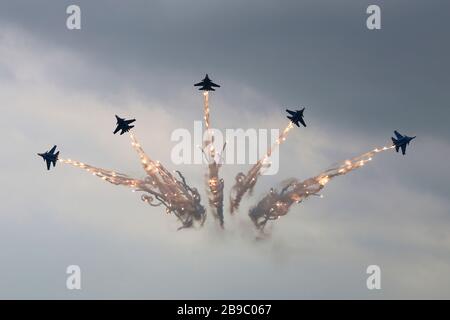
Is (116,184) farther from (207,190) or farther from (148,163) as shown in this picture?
(207,190)

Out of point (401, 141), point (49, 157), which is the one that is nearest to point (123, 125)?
point (49, 157)

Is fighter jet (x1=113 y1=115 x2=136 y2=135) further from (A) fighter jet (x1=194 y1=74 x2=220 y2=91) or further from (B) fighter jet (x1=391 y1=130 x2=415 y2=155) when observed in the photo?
(B) fighter jet (x1=391 y1=130 x2=415 y2=155)

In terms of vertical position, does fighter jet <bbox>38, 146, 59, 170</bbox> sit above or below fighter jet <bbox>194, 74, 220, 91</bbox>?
below

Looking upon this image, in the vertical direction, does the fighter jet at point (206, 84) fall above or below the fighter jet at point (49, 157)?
above

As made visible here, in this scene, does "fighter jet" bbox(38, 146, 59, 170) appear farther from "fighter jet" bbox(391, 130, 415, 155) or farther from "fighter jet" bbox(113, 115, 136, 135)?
"fighter jet" bbox(391, 130, 415, 155)

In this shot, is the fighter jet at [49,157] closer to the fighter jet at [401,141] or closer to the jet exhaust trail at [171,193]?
the jet exhaust trail at [171,193]

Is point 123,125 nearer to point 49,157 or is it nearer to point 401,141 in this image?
point 49,157

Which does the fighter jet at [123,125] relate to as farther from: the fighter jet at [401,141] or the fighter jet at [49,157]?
the fighter jet at [401,141]
